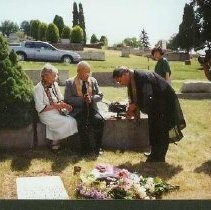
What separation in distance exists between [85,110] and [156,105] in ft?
4.45

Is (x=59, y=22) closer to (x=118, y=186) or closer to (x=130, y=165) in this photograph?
(x=130, y=165)

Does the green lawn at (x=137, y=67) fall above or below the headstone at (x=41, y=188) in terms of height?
above

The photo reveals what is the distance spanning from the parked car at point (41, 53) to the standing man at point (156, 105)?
24.6 meters

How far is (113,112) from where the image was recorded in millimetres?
9719

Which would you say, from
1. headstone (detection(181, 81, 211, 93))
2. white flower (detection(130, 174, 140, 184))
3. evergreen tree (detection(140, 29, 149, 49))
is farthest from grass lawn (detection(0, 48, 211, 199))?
evergreen tree (detection(140, 29, 149, 49))

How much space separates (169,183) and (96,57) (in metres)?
30.6

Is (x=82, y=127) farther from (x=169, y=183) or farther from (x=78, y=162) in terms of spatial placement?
(x=169, y=183)

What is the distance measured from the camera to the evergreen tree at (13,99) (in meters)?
8.20

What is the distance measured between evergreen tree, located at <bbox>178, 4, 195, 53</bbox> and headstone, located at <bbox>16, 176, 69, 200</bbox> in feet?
210

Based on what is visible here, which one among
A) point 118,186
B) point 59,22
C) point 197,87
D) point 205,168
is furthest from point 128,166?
point 59,22

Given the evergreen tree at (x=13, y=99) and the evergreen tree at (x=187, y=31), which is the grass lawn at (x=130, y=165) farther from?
→ the evergreen tree at (x=187, y=31)

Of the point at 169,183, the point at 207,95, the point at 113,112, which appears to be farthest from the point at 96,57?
the point at 169,183

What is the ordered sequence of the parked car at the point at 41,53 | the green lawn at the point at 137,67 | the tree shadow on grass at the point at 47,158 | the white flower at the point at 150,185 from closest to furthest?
1. the white flower at the point at 150,185
2. the tree shadow on grass at the point at 47,158
3. the green lawn at the point at 137,67
4. the parked car at the point at 41,53

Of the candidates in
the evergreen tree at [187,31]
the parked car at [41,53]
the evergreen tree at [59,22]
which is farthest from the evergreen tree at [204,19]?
the parked car at [41,53]
